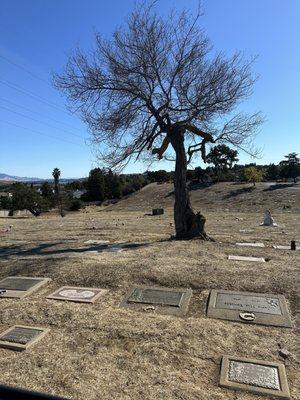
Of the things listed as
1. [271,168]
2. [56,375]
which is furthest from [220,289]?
[271,168]

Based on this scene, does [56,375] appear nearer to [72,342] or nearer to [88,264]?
[72,342]

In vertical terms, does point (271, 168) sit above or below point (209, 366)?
above

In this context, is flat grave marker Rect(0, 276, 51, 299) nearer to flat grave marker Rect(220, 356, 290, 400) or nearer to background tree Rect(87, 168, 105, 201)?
flat grave marker Rect(220, 356, 290, 400)

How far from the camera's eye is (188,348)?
4.16 metres

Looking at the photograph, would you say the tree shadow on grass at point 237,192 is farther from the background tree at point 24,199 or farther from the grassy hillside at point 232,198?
the background tree at point 24,199

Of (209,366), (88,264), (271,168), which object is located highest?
(271,168)

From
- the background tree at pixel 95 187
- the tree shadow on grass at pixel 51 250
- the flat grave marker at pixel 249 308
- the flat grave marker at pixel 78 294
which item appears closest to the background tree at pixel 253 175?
the background tree at pixel 95 187

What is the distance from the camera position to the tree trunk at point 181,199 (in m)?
11.6

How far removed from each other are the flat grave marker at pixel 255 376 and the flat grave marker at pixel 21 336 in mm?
2168

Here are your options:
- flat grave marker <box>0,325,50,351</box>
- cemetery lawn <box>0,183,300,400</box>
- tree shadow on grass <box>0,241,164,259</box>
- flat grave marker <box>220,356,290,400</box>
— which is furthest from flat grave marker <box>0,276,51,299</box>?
flat grave marker <box>220,356,290,400</box>

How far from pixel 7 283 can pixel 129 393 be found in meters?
4.07

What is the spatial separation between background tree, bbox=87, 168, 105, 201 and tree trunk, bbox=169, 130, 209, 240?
4829cm

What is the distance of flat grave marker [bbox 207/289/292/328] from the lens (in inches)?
191

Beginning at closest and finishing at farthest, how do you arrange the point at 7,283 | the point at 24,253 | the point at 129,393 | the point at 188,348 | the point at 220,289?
1. the point at 129,393
2. the point at 188,348
3. the point at 220,289
4. the point at 7,283
5. the point at 24,253
